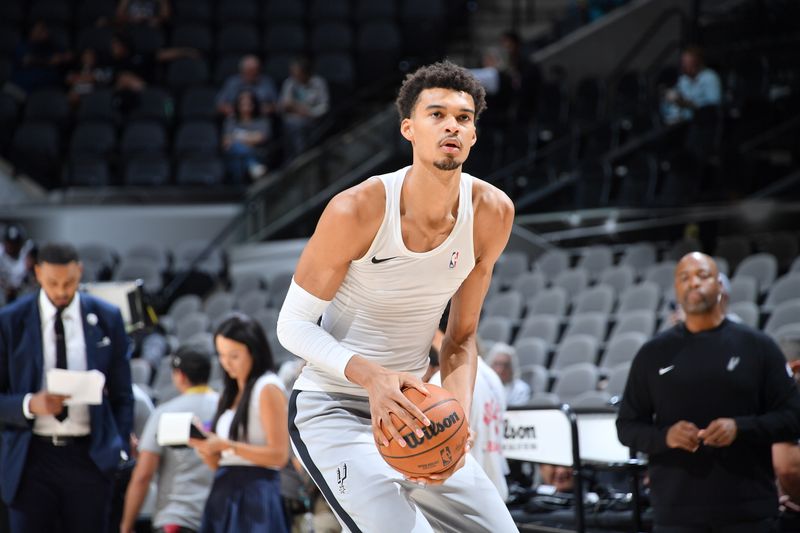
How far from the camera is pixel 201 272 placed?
12766 mm

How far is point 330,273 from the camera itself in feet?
11.4

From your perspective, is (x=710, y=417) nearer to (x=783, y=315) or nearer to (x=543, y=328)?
(x=783, y=315)

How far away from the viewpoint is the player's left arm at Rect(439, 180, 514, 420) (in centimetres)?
368

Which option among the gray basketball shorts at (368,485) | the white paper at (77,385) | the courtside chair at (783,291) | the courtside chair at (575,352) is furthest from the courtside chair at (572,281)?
the gray basketball shorts at (368,485)

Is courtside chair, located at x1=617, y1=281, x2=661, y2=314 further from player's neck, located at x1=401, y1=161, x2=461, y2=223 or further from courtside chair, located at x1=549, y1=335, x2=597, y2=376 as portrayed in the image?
player's neck, located at x1=401, y1=161, x2=461, y2=223

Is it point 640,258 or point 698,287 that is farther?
point 640,258

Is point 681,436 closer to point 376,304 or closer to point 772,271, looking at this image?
point 376,304

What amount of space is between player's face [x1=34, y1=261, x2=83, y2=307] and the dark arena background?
137cm

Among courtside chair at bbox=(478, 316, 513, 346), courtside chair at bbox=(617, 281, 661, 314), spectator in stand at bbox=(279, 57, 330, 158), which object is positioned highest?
spectator in stand at bbox=(279, 57, 330, 158)

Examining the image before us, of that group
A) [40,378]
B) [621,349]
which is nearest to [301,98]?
[621,349]

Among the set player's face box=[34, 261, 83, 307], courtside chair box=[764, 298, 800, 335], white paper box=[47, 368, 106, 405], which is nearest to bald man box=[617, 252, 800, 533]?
white paper box=[47, 368, 106, 405]

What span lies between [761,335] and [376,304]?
6.57 feet

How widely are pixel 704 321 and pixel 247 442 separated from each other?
6.94 ft

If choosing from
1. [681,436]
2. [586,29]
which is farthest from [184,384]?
[586,29]
